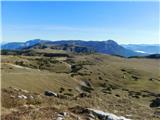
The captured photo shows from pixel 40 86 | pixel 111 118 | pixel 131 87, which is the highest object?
pixel 111 118

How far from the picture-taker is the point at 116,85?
4599 inches

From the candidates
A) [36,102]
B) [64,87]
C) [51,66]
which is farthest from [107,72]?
[36,102]

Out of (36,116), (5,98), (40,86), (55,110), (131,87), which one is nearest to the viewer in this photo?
(36,116)

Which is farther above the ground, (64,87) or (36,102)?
(36,102)

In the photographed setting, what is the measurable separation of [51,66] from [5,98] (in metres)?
134

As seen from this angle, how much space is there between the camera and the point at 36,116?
20.8 meters

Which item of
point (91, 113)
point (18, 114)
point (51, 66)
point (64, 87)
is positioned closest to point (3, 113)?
point (18, 114)

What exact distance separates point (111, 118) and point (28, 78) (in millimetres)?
47007

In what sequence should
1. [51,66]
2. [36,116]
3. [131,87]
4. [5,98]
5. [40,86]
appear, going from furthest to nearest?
1. [51,66]
2. [131,87]
3. [40,86]
4. [5,98]
5. [36,116]

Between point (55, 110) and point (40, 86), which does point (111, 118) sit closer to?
point (55, 110)

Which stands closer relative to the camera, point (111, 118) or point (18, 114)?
point (18, 114)

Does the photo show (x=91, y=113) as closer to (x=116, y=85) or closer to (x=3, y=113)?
(x=3, y=113)

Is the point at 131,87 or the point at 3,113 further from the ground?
the point at 3,113

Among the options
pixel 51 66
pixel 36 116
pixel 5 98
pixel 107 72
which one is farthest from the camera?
pixel 51 66
